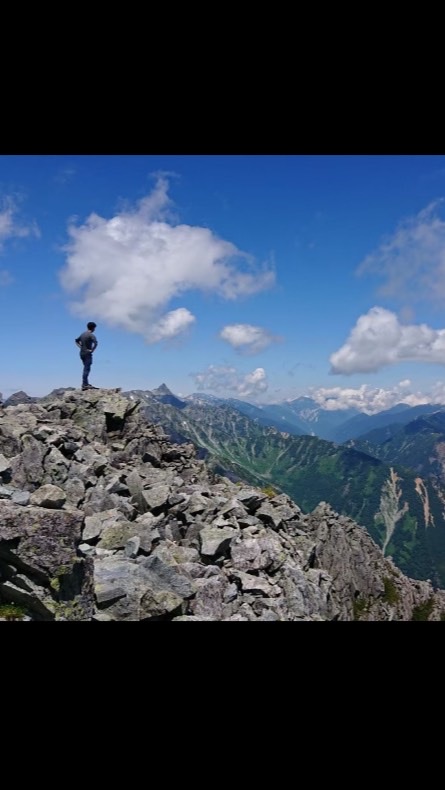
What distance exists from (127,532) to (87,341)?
13.3 m

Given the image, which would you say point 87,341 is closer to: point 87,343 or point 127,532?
point 87,343

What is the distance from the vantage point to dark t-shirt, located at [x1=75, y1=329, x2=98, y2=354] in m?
23.7

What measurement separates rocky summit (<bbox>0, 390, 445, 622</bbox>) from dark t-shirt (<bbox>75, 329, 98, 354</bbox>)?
4.17m

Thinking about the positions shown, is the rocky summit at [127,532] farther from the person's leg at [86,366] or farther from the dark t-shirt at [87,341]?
the dark t-shirt at [87,341]

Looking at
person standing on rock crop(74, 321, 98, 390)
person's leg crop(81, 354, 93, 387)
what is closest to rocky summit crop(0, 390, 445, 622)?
person's leg crop(81, 354, 93, 387)

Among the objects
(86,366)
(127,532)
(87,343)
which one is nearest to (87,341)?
(87,343)

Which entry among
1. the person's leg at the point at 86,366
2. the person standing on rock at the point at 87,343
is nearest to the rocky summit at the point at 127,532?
the person's leg at the point at 86,366

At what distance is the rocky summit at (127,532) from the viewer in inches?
367
